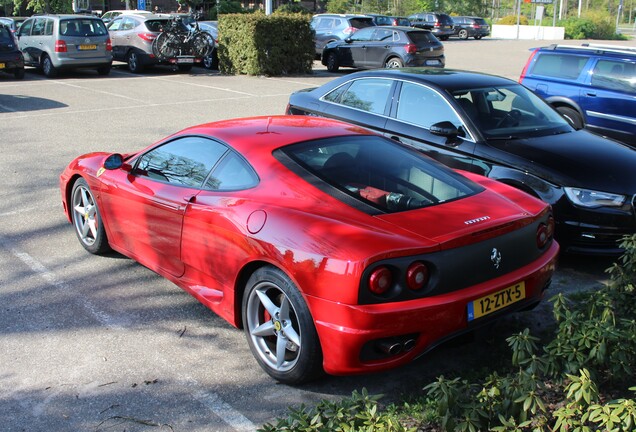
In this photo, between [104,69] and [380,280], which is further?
[104,69]

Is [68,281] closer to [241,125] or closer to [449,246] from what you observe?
[241,125]

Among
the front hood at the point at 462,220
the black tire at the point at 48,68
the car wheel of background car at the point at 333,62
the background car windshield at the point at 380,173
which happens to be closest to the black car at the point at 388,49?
the car wheel of background car at the point at 333,62

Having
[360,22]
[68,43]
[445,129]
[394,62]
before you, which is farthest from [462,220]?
[360,22]

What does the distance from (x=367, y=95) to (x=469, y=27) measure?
41.8 meters

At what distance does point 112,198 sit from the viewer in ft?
18.2

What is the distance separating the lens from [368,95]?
25.2ft

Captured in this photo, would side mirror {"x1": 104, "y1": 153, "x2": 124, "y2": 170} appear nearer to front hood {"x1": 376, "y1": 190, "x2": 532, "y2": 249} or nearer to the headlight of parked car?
front hood {"x1": 376, "y1": 190, "x2": 532, "y2": 249}

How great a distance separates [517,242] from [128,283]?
3.01m

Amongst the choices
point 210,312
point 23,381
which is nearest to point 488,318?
point 210,312

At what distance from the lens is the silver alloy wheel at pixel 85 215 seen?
600 cm

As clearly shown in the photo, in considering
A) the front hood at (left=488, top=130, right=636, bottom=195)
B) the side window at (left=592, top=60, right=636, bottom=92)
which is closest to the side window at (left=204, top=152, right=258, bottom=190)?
the front hood at (left=488, top=130, right=636, bottom=195)

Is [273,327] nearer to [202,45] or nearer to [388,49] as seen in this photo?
[388,49]

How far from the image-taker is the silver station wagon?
19188 millimetres

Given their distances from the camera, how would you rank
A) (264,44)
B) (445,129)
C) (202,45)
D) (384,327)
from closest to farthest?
(384,327) → (445,129) → (264,44) → (202,45)
